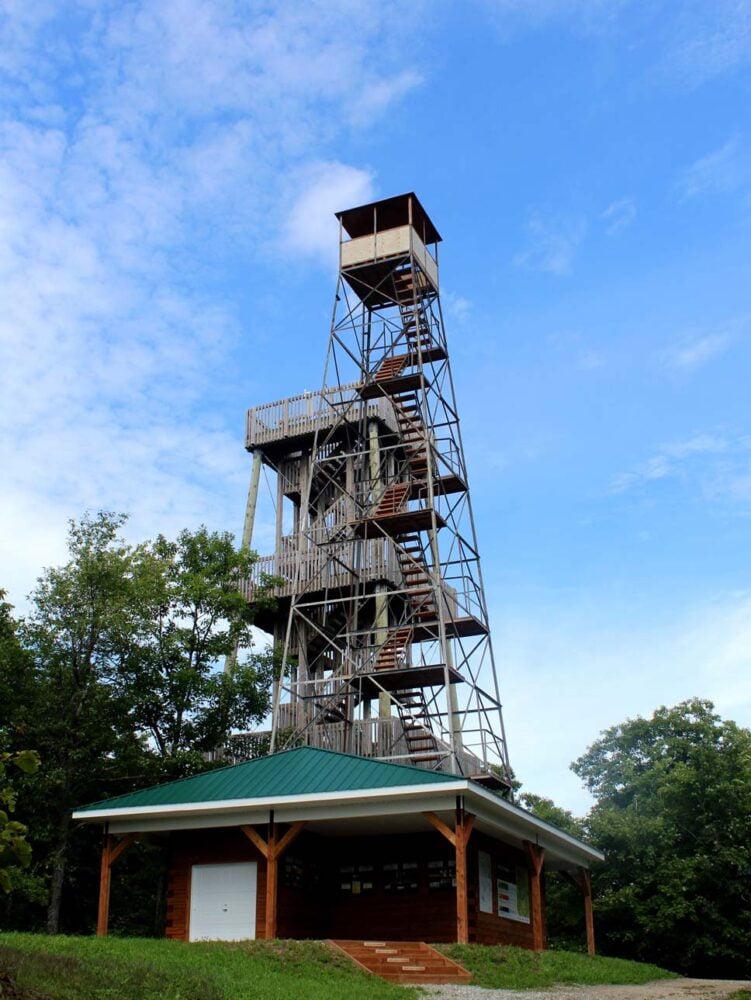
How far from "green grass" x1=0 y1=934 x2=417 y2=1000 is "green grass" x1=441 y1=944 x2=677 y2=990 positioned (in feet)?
5.68

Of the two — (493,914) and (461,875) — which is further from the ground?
(461,875)

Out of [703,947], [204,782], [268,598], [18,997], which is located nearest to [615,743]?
[703,947]

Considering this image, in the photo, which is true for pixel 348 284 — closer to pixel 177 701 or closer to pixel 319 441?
pixel 319 441

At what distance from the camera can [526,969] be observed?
16.3 metres

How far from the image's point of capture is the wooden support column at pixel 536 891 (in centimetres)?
2072

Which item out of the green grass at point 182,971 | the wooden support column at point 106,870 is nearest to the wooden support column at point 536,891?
the green grass at point 182,971

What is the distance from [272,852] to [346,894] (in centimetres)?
368

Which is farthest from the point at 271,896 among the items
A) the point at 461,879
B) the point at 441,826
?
the point at 461,879

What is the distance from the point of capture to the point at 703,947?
84.2 feet

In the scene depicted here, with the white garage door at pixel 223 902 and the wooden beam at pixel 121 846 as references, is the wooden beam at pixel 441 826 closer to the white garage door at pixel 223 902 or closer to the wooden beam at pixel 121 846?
the white garage door at pixel 223 902

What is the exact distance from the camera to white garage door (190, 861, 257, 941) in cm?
1977

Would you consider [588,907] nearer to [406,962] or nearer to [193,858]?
[193,858]

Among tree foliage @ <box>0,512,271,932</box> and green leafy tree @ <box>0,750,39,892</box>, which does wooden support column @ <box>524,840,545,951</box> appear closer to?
tree foliage @ <box>0,512,271,932</box>

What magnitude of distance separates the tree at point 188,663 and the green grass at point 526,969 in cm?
1040
